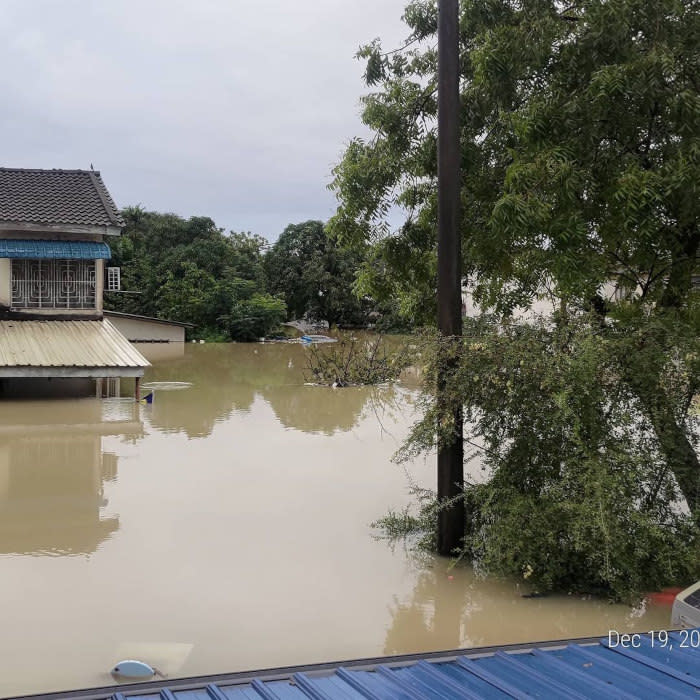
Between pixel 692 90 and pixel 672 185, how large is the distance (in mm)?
1150

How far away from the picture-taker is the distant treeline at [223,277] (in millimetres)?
37750

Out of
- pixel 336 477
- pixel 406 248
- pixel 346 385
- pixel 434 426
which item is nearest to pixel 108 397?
pixel 346 385

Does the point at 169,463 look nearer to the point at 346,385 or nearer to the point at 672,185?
the point at 672,185

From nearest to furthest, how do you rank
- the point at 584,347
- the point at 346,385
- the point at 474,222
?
the point at 584,347
the point at 474,222
the point at 346,385

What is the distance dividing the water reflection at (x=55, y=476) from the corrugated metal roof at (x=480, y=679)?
4.90 metres

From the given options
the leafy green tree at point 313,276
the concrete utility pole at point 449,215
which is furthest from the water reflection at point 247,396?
the leafy green tree at point 313,276

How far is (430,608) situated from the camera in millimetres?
6535

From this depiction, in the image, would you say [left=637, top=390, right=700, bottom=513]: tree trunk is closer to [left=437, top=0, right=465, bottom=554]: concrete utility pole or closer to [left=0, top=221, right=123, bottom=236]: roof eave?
[left=437, top=0, right=465, bottom=554]: concrete utility pole

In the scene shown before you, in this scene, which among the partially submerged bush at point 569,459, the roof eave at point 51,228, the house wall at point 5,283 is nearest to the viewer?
the partially submerged bush at point 569,459

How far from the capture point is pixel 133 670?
5.00m

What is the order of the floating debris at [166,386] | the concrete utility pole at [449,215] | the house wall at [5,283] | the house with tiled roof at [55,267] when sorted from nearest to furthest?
the concrete utility pole at [449,215] → the house with tiled roof at [55,267] → the house wall at [5,283] → the floating debris at [166,386]

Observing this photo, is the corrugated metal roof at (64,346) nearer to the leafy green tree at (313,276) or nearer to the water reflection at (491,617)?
the water reflection at (491,617)

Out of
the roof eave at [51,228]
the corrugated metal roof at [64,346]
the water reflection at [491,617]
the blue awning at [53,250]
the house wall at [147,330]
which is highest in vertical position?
the roof eave at [51,228]

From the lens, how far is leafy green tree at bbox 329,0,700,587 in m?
6.42
